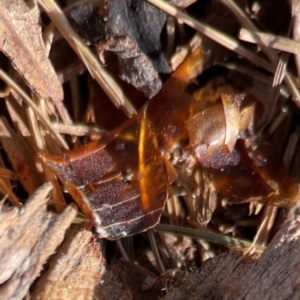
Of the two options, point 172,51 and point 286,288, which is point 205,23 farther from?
point 286,288

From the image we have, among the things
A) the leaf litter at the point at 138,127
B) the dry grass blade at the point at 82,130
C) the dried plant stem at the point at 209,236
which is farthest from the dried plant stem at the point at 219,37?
the dried plant stem at the point at 209,236

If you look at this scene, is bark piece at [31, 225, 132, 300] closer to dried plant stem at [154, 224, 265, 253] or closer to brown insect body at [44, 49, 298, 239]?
brown insect body at [44, 49, 298, 239]

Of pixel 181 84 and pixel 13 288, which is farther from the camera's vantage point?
pixel 181 84

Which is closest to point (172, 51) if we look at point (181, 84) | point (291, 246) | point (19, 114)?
point (181, 84)

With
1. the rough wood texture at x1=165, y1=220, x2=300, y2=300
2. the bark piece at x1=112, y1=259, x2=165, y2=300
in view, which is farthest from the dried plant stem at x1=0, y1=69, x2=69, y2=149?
the rough wood texture at x1=165, y1=220, x2=300, y2=300

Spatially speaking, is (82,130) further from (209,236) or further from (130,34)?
(209,236)

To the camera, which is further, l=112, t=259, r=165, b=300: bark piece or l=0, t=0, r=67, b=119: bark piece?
l=112, t=259, r=165, b=300: bark piece

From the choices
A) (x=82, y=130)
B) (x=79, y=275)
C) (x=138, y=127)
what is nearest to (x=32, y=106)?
(x=82, y=130)
